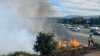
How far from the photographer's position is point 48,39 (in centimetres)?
1897

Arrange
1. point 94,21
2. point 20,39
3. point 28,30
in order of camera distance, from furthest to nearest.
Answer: point 94,21 < point 28,30 < point 20,39

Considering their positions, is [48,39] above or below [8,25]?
below

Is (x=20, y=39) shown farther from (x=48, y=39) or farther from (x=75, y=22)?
(x=75, y=22)

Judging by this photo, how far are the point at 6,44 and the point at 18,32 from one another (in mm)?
10867

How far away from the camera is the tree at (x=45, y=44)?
61.6ft

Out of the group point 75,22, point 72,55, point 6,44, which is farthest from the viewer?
point 75,22

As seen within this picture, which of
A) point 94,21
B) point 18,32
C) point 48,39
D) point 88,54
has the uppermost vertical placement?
point 94,21

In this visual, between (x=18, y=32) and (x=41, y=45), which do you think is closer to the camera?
(x=41, y=45)

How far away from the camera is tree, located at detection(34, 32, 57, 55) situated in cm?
1878

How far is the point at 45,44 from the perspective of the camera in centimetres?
1883

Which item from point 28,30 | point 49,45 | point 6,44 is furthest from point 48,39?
point 28,30

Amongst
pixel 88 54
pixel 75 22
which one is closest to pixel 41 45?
pixel 88 54

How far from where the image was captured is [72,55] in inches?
723

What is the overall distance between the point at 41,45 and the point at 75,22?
171 m
